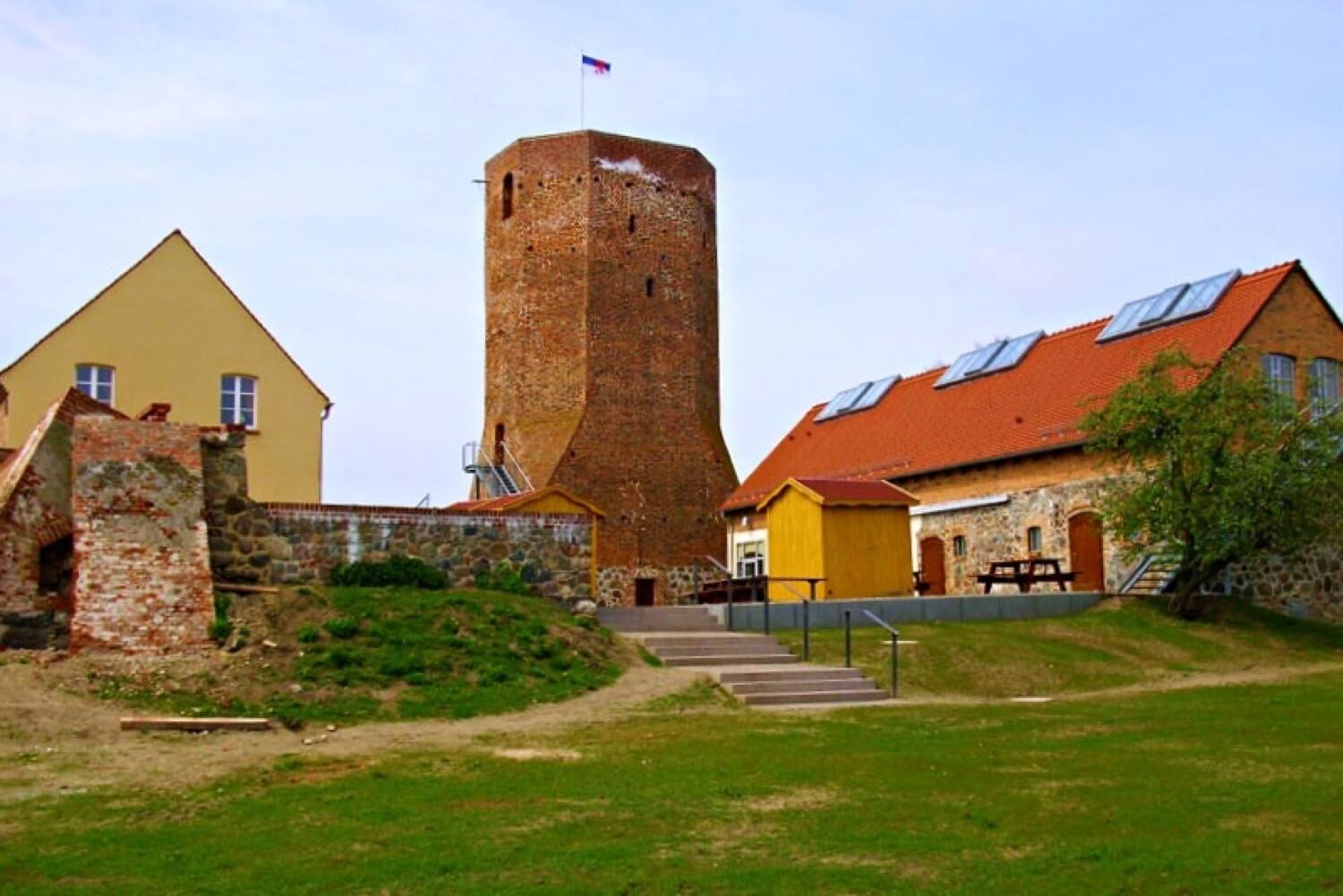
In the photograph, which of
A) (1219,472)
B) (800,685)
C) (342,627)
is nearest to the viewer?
(342,627)

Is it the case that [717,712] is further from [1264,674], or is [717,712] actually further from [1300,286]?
[1300,286]

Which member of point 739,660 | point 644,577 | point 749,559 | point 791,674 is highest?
point 749,559

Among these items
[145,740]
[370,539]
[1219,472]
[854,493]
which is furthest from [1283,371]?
[145,740]

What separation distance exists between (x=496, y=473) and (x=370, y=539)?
21137 mm

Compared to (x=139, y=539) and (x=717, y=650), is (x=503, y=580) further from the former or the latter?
(x=139, y=539)

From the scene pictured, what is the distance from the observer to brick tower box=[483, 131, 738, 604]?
38.5m

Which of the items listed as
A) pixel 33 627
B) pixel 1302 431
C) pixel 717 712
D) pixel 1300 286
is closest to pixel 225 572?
pixel 33 627

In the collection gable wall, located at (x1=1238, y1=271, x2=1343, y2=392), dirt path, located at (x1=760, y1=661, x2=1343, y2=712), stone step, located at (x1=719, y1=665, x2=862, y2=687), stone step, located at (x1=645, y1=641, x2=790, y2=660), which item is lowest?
dirt path, located at (x1=760, y1=661, x2=1343, y2=712)

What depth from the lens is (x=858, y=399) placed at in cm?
3881

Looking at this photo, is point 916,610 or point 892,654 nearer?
point 892,654

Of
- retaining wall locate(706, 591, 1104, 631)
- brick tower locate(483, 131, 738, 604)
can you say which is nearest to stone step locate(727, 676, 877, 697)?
retaining wall locate(706, 591, 1104, 631)

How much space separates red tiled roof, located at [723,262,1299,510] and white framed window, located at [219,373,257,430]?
13771 millimetres

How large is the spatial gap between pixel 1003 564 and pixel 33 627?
17.7 metres

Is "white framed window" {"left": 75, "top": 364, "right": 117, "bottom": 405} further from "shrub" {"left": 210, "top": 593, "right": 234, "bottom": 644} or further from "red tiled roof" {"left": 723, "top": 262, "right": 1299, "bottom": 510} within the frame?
"red tiled roof" {"left": 723, "top": 262, "right": 1299, "bottom": 510}
